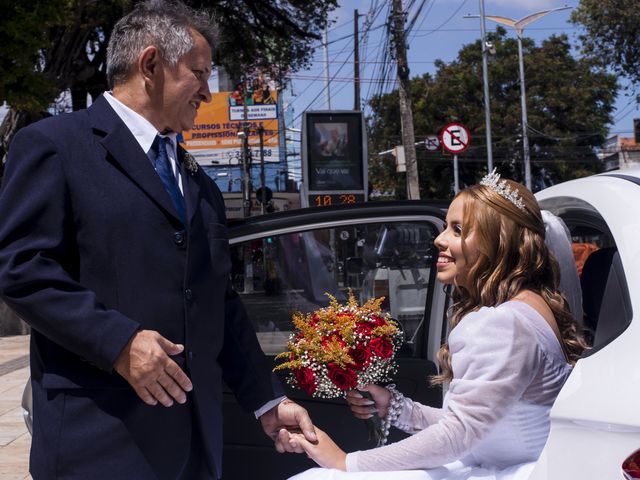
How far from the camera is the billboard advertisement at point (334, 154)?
14.5 meters

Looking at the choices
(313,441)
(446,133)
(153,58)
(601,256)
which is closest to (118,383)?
(313,441)

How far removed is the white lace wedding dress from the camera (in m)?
2.10

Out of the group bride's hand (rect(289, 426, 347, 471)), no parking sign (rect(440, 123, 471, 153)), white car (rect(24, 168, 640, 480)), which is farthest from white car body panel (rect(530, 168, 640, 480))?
no parking sign (rect(440, 123, 471, 153))

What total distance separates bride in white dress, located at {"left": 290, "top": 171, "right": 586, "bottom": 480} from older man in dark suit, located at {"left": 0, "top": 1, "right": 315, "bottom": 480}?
0.50 m

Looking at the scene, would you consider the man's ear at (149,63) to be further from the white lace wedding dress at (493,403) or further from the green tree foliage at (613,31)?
the green tree foliage at (613,31)

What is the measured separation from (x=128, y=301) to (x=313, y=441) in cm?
73

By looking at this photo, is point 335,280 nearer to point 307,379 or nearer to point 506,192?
point 307,379

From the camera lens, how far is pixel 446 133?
1780cm

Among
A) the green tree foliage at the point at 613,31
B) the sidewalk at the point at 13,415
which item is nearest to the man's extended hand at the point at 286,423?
the sidewalk at the point at 13,415

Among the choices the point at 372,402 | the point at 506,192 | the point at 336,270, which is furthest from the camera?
the point at 336,270

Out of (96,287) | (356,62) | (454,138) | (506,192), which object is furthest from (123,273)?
(356,62)

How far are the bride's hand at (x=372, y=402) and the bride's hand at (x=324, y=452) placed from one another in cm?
20

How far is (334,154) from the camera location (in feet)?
48.5

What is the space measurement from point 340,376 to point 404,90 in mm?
18151
